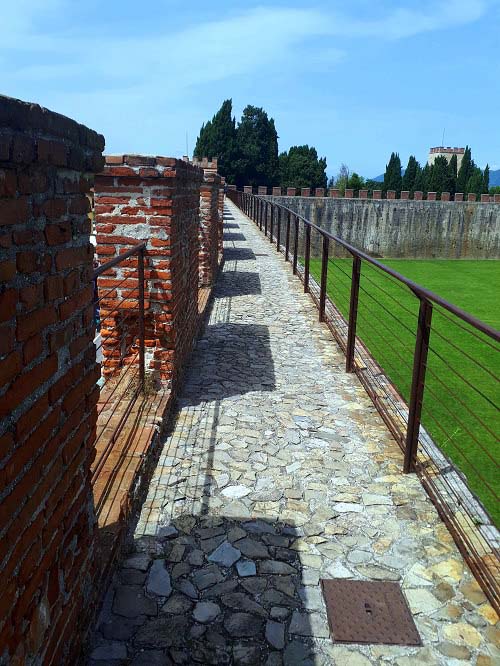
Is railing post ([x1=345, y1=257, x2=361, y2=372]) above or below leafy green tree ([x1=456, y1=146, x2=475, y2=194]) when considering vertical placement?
below

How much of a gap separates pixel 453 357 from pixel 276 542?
9803mm

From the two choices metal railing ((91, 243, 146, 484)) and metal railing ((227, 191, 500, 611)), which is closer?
metal railing ((227, 191, 500, 611))

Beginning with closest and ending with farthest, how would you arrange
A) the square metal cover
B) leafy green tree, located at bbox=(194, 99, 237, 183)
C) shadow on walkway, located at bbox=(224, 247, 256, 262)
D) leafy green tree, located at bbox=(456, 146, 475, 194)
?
the square metal cover → shadow on walkway, located at bbox=(224, 247, 256, 262) → leafy green tree, located at bbox=(456, 146, 475, 194) → leafy green tree, located at bbox=(194, 99, 237, 183)

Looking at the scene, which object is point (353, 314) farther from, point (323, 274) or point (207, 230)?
point (207, 230)

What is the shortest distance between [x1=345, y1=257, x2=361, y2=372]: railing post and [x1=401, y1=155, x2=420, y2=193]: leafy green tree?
127ft

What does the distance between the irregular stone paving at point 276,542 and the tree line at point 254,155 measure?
43.1m

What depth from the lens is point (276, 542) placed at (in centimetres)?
297

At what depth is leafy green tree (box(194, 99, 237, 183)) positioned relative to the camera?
4631 centimetres

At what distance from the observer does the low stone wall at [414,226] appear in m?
33.2

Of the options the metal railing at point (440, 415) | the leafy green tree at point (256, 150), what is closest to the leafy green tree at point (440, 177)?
the leafy green tree at point (256, 150)

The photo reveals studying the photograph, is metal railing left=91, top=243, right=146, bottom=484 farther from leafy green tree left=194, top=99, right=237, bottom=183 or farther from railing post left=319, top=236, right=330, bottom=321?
leafy green tree left=194, top=99, right=237, bottom=183

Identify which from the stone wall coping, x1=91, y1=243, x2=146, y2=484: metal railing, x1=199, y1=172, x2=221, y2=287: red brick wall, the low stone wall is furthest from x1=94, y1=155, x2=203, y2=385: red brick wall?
the low stone wall

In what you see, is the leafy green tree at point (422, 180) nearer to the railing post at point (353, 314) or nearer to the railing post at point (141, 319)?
the railing post at point (353, 314)

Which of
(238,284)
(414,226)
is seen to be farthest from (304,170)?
(238,284)
